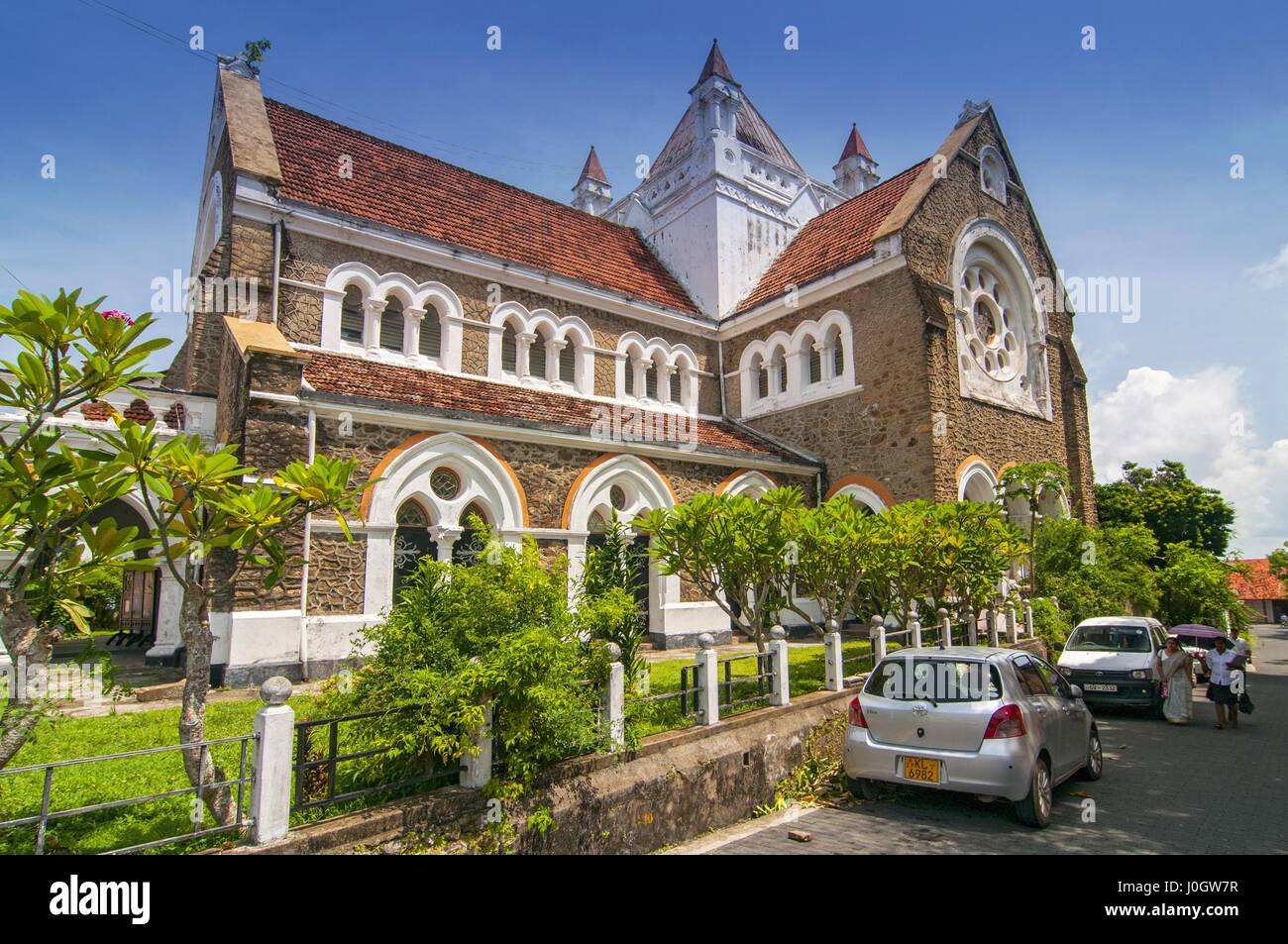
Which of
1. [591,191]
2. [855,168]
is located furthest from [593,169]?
[855,168]

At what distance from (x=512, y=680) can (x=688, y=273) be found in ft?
57.7

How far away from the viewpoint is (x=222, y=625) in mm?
9969

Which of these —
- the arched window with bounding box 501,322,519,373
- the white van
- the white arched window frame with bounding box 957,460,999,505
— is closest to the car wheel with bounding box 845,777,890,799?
the white van

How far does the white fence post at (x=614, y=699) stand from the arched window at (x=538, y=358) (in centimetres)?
1057

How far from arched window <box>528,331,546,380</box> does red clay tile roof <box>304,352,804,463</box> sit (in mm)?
637

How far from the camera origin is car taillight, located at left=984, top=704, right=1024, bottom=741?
6.24 metres

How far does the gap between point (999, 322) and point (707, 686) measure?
53.9 feet

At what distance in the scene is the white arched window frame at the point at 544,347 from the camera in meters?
15.4

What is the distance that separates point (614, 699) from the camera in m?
6.39

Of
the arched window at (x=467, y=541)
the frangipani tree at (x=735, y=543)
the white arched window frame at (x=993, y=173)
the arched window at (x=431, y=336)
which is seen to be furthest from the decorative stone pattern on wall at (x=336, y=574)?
the white arched window frame at (x=993, y=173)

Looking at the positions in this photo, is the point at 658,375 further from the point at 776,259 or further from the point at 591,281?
the point at 776,259

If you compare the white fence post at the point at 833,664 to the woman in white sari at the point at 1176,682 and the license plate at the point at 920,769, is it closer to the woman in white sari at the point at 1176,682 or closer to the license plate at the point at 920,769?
the license plate at the point at 920,769

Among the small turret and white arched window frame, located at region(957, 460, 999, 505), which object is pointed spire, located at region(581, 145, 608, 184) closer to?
the small turret
